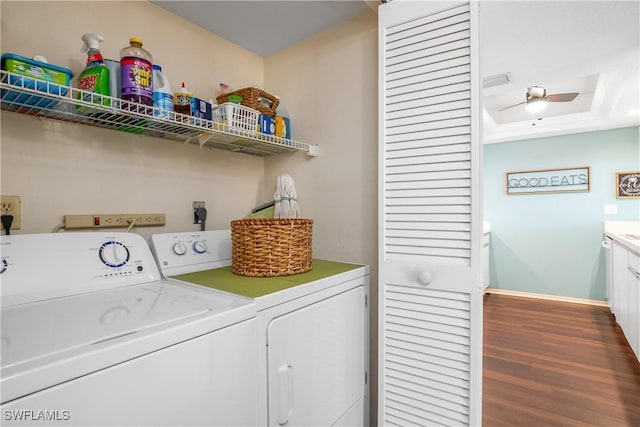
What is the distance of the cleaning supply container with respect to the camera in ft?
4.17

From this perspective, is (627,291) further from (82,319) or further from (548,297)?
(82,319)

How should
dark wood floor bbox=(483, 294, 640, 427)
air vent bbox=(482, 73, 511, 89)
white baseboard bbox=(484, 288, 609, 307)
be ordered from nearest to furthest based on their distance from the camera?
1. dark wood floor bbox=(483, 294, 640, 427)
2. air vent bbox=(482, 73, 511, 89)
3. white baseboard bbox=(484, 288, 609, 307)

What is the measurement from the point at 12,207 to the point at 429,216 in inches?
60.8

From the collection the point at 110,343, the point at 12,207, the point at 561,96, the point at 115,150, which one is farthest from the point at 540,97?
the point at 12,207

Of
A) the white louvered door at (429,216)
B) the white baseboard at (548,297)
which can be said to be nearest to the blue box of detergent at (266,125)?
the white louvered door at (429,216)

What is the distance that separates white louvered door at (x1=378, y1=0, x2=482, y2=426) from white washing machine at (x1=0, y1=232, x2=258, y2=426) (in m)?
0.70

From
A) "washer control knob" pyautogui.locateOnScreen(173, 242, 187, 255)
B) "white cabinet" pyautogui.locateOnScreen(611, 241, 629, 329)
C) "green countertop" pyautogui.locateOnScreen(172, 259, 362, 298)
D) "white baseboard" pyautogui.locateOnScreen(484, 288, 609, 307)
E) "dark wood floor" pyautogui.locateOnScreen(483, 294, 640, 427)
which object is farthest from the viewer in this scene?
"white baseboard" pyautogui.locateOnScreen(484, 288, 609, 307)

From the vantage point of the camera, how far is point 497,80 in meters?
2.52

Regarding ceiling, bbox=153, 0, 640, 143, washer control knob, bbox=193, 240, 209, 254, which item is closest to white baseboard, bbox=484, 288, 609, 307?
ceiling, bbox=153, 0, 640, 143

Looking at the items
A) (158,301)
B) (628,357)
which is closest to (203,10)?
(158,301)

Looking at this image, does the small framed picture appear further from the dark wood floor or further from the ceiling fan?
the ceiling fan

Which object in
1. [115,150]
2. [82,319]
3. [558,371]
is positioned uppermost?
[115,150]

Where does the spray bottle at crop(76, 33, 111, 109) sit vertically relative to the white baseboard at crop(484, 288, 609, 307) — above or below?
above

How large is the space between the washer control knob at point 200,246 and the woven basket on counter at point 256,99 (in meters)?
0.70
